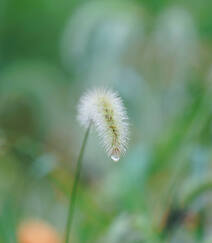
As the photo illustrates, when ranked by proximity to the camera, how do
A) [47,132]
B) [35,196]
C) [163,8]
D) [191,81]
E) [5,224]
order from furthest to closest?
[163,8] < [47,132] < [191,81] < [35,196] < [5,224]

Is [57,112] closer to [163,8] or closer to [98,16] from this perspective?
[98,16]

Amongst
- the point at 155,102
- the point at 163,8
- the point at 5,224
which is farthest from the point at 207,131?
the point at 163,8

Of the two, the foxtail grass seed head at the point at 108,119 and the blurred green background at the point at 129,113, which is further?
the blurred green background at the point at 129,113

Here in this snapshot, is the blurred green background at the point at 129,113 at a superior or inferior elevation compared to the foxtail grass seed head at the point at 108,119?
superior

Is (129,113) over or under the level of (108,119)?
over

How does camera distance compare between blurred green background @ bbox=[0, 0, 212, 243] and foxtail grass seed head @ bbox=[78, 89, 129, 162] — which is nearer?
foxtail grass seed head @ bbox=[78, 89, 129, 162]
